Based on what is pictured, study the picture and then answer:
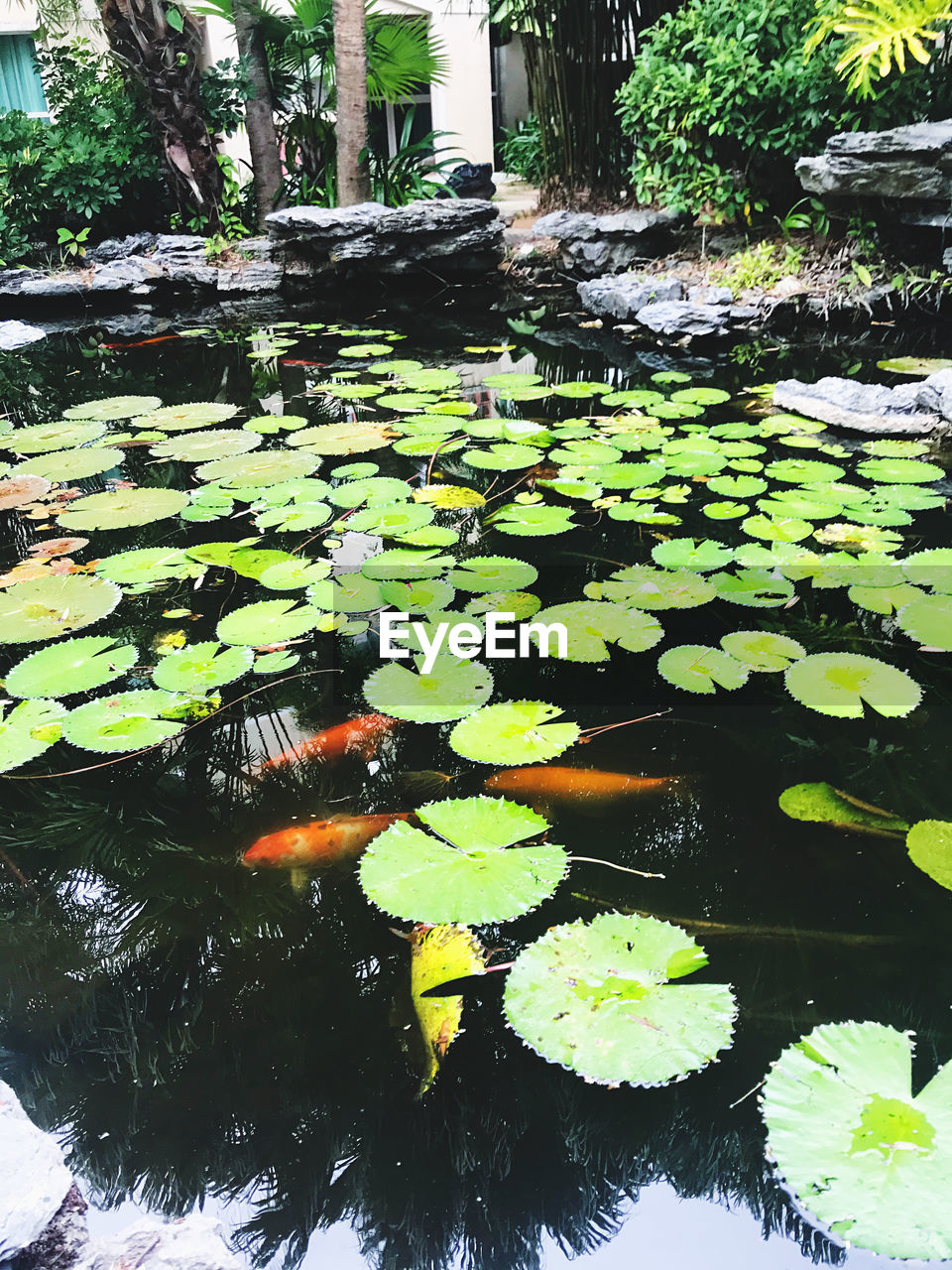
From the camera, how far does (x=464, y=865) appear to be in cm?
132

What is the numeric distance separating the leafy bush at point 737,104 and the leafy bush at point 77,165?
349cm

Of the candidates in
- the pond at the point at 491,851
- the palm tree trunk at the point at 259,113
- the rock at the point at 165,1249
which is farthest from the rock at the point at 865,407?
the palm tree trunk at the point at 259,113

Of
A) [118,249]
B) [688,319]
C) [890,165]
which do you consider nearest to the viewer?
[890,165]

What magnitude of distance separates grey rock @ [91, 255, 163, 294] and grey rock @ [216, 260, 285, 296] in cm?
43

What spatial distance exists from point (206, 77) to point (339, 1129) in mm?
7207

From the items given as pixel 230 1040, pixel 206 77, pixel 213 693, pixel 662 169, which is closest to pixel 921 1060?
pixel 230 1040

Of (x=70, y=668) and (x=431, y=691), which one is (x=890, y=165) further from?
(x=70, y=668)

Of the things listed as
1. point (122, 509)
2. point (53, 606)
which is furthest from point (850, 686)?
point (122, 509)

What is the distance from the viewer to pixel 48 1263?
0.83m

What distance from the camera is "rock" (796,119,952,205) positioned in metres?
4.00

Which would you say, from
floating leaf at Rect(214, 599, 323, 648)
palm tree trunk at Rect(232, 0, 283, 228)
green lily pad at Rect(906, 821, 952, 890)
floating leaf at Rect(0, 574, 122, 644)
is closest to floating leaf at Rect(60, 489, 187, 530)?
floating leaf at Rect(0, 574, 122, 644)

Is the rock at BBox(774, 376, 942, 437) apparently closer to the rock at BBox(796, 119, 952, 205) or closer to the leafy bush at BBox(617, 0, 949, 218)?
the rock at BBox(796, 119, 952, 205)

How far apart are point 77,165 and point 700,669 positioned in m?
6.31

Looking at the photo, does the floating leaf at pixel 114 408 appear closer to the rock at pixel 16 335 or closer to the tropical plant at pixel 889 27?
the rock at pixel 16 335
